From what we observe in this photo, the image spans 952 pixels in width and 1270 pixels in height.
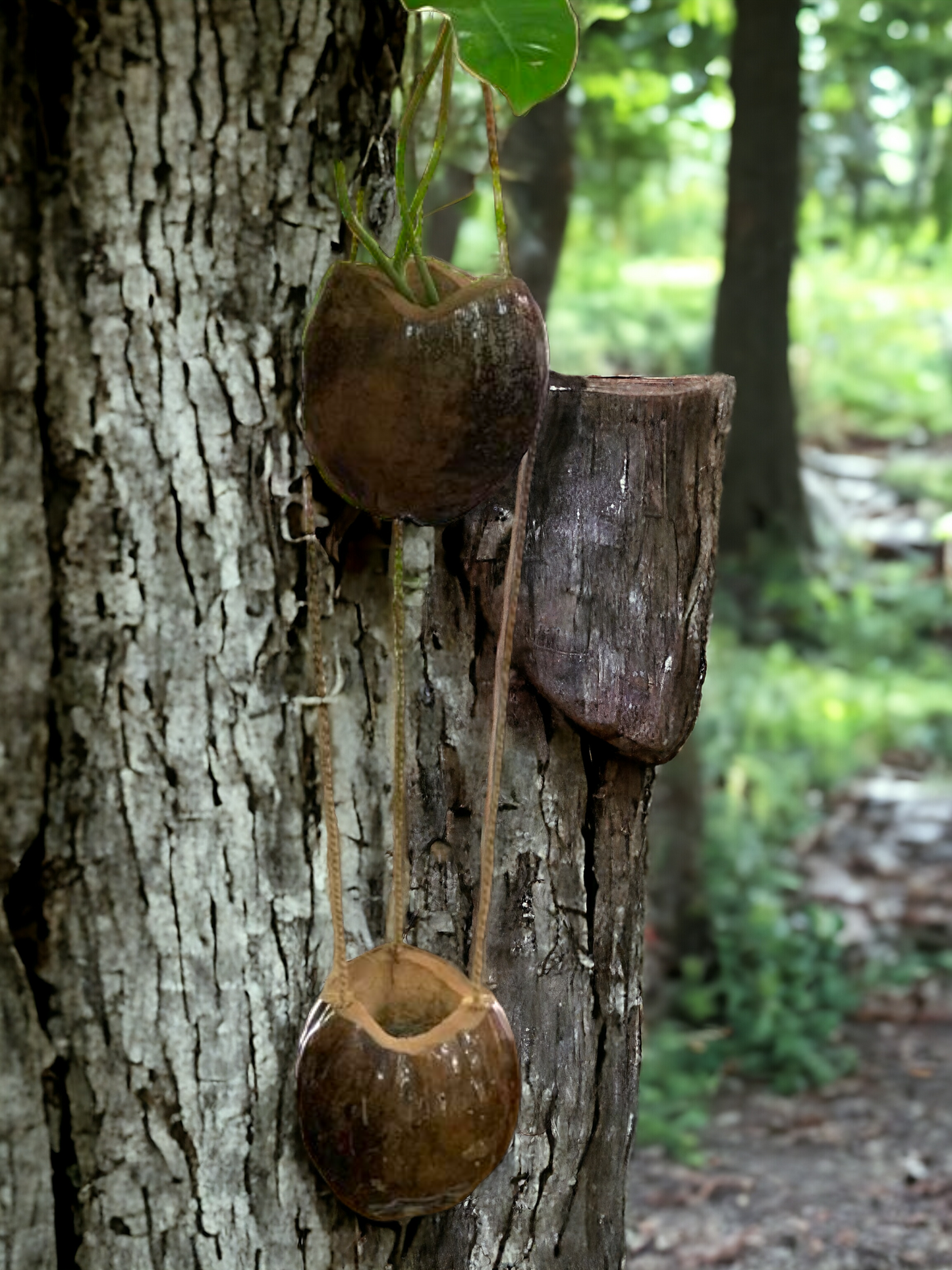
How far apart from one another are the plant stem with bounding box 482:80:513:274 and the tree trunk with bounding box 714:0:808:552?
16.3 feet

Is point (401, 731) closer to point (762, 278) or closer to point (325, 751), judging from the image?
point (325, 751)

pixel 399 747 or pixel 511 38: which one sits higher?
pixel 511 38

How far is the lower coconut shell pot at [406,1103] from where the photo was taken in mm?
1302

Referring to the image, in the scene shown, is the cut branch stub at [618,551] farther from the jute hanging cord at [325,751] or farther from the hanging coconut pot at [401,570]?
the jute hanging cord at [325,751]

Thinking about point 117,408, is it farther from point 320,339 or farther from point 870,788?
point 870,788

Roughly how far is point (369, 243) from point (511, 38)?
0.69ft

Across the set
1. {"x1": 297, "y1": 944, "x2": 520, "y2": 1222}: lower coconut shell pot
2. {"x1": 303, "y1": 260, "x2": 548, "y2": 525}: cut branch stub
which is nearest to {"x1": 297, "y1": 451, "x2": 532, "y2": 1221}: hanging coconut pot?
{"x1": 297, "y1": 944, "x2": 520, "y2": 1222}: lower coconut shell pot

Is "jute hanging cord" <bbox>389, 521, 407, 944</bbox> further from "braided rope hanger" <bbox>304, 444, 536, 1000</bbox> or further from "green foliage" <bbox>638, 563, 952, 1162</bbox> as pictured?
"green foliage" <bbox>638, 563, 952, 1162</bbox>

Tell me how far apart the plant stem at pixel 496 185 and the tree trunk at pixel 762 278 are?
4977 millimetres

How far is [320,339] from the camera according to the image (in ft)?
4.11

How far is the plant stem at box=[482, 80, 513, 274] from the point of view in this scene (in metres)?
1.23

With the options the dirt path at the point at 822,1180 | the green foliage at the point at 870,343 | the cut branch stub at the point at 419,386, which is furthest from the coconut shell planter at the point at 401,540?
the green foliage at the point at 870,343

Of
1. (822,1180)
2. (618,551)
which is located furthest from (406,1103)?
(822,1180)

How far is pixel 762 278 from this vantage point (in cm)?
741
